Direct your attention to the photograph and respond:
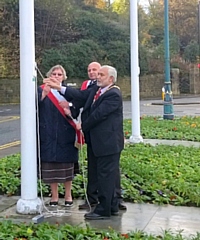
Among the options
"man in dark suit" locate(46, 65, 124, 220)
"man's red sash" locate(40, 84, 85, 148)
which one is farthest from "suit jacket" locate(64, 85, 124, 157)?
"man's red sash" locate(40, 84, 85, 148)

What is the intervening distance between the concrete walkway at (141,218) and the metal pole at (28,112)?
28cm

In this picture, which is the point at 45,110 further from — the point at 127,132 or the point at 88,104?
the point at 127,132

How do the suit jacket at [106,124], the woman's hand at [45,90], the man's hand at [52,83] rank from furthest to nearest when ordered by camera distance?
the woman's hand at [45,90], the man's hand at [52,83], the suit jacket at [106,124]

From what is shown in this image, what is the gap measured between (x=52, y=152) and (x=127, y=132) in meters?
7.31

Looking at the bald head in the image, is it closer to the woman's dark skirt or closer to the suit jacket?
the suit jacket

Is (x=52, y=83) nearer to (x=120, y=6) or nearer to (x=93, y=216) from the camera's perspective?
(x=93, y=216)

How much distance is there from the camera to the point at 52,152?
6066 mm

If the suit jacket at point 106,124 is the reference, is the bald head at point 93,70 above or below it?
above

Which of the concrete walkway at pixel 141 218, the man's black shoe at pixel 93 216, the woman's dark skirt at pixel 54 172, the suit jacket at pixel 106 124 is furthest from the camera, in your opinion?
the woman's dark skirt at pixel 54 172

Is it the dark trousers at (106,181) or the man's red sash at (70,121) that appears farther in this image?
the man's red sash at (70,121)

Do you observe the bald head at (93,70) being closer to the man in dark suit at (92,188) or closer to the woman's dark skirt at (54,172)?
the man in dark suit at (92,188)

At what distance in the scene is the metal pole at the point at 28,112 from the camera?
6.02 metres

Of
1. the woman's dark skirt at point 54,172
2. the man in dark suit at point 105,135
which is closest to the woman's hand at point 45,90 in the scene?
the man in dark suit at point 105,135

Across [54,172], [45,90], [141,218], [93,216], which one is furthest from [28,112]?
[141,218]
